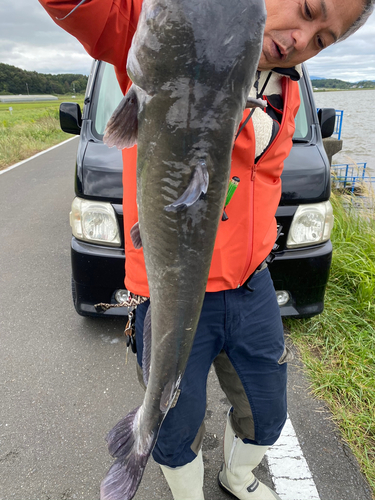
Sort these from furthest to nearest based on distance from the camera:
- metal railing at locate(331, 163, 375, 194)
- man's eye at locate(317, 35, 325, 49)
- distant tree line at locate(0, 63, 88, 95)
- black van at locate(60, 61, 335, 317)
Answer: distant tree line at locate(0, 63, 88, 95) < metal railing at locate(331, 163, 375, 194) < black van at locate(60, 61, 335, 317) < man's eye at locate(317, 35, 325, 49)

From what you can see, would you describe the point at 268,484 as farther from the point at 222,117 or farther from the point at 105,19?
the point at 105,19

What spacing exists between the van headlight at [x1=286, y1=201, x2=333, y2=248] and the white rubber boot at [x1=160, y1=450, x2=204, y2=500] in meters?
1.85

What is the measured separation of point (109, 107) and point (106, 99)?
0.41 ft

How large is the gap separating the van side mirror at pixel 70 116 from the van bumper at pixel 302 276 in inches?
90.5

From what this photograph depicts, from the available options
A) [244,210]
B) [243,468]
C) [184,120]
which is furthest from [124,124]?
[243,468]

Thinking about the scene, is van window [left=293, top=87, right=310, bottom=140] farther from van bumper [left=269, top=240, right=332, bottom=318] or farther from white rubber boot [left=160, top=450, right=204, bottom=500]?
white rubber boot [left=160, top=450, right=204, bottom=500]

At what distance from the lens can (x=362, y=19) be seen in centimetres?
135

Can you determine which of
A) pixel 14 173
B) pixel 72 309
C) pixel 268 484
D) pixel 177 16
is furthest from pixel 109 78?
pixel 14 173

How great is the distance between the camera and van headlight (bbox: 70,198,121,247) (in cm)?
299

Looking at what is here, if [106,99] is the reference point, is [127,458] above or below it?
below

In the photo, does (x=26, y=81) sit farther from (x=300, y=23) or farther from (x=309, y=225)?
(x=300, y=23)

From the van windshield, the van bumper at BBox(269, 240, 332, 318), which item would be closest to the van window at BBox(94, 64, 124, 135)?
the van windshield

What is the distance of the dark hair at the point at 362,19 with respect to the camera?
50.3 inches

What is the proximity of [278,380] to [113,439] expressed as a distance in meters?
0.82
